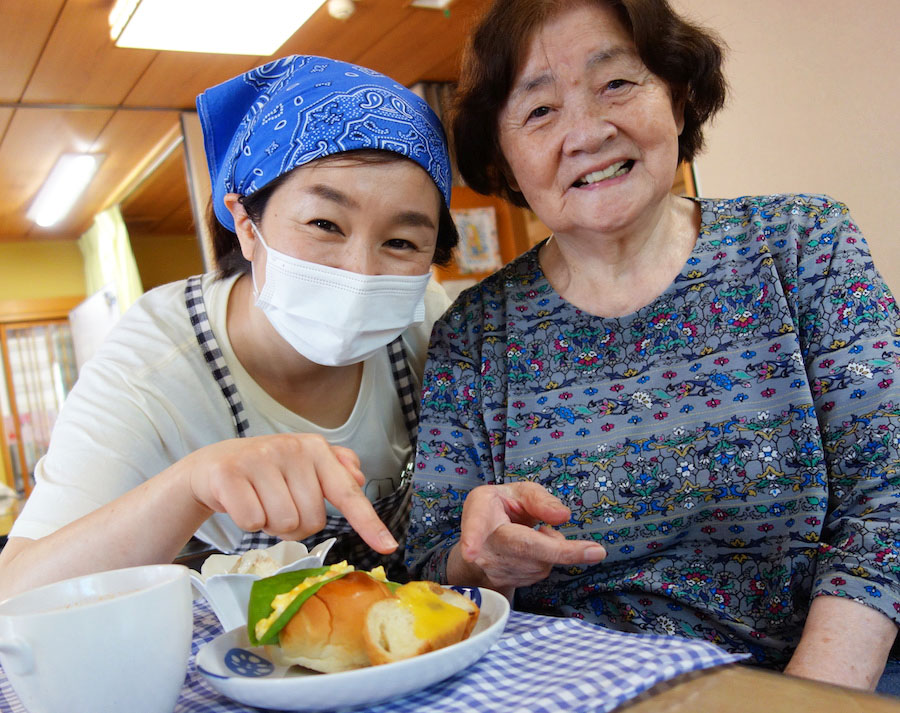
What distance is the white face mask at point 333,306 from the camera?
1048mm

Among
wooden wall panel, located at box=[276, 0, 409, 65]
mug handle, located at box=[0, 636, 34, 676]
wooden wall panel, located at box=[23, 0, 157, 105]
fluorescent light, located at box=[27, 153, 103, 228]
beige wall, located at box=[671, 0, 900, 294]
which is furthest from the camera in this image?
fluorescent light, located at box=[27, 153, 103, 228]

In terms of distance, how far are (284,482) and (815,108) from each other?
204 centimetres

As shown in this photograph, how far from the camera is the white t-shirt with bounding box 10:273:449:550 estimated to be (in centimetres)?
94

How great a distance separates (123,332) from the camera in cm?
115

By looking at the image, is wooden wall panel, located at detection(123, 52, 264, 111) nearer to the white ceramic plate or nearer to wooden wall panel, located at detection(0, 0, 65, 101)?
wooden wall panel, located at detection(0, 0, 65, 101)

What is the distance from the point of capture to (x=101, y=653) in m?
0.45

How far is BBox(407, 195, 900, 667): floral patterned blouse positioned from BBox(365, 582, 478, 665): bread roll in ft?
1.55

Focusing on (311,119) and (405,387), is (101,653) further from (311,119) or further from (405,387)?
(405,387)

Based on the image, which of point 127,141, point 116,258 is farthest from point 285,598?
point 116,258

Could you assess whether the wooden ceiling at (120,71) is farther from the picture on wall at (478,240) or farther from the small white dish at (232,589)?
the small white dish at (232,589)

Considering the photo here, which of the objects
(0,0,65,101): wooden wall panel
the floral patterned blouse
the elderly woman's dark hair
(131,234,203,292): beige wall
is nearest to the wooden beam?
(131,234,203,292): beige wall

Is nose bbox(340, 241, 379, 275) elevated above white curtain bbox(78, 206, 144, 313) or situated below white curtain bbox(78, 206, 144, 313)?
below

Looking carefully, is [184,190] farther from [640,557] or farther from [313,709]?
[313,709]

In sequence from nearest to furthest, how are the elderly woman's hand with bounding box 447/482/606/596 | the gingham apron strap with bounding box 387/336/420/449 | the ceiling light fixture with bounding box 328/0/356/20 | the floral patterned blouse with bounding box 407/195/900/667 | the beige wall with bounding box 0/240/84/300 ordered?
the elderly woman's hand with bounding box 447/482/606/596 < the floral patterned blouse with bounding box 407/195/900/667 < the gingham apron strap with bounding box 387/336/420/449 < the ceiling light fixture with bounding box 328/0/356/20 < the beige wall with bounding box 0/240/84/300
